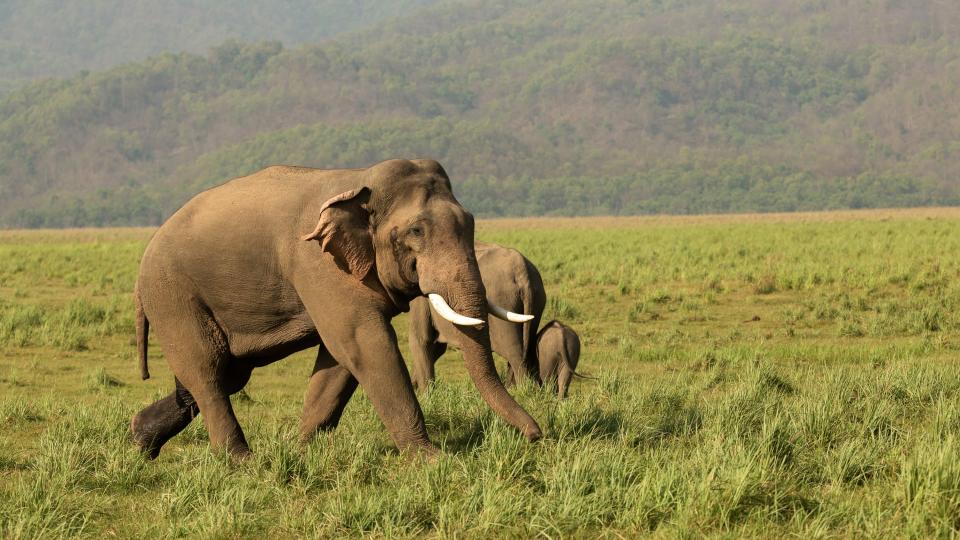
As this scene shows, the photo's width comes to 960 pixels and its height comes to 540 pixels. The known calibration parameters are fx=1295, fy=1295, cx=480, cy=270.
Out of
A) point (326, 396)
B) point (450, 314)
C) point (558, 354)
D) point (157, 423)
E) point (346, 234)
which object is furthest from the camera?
point (558, 354)

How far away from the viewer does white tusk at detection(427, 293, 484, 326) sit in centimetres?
647

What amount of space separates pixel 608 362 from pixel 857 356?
2.50 m

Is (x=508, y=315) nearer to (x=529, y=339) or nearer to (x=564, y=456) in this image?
(x=564, y=456)

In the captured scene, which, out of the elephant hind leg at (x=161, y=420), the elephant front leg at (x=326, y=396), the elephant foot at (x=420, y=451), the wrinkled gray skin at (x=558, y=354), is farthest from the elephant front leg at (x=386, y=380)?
the wrinkled gray skin at (x=558, y=354)

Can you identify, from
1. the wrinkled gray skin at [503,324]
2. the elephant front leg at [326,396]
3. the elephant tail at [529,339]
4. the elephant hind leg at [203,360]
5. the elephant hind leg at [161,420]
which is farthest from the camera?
the elephant tail at [529,339]

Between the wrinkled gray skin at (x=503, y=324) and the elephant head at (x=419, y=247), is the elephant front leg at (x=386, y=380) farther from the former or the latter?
the wrinkled gray skin at (x=503, y=324)

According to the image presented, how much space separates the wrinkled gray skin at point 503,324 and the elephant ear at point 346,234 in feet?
12.7

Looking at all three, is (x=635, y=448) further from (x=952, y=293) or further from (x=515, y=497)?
(x=952, y=293)

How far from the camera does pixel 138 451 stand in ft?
24.6

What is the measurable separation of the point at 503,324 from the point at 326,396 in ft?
11.9

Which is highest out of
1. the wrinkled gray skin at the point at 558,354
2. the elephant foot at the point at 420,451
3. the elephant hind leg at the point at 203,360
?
the elephant hind leg at the point at 203,360

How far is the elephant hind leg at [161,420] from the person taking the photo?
778cm

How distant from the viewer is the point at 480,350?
6.81m

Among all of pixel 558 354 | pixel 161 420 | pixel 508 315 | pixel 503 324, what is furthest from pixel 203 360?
pixel 558 354
